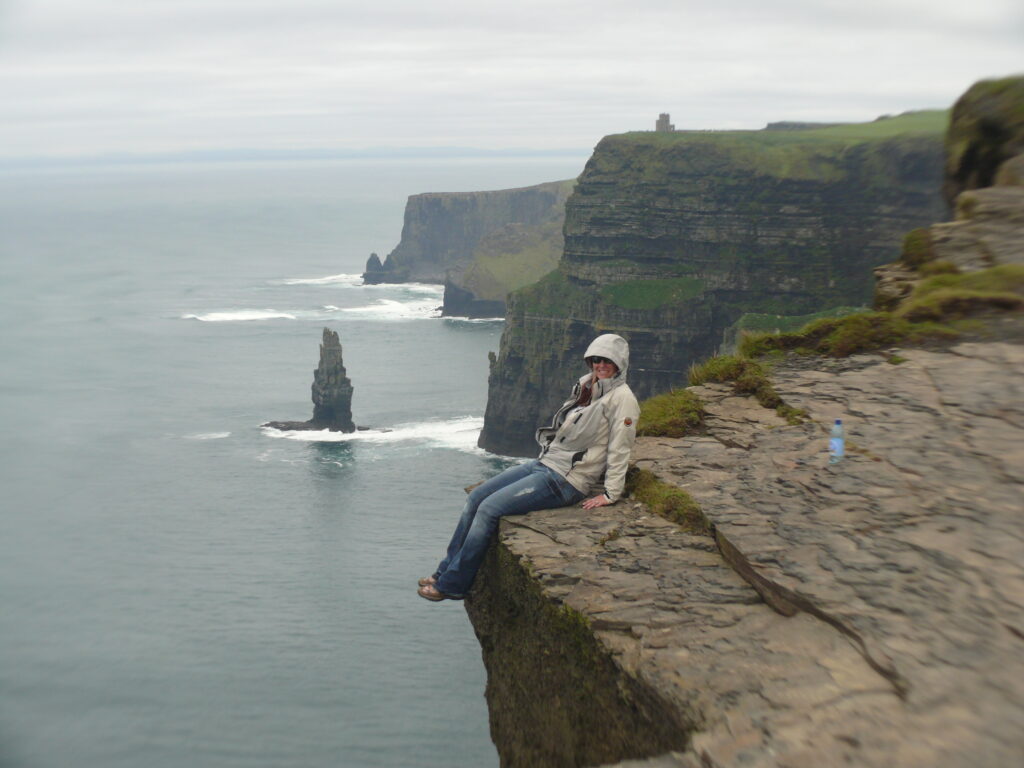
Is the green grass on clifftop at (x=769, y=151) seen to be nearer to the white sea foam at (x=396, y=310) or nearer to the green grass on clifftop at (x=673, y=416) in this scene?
the white sea foam at (x=396, y=310)

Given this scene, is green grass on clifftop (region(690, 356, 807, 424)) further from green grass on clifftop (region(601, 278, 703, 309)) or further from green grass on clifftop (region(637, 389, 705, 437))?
green grass on clifftop (region(601, 278, 703, 309))

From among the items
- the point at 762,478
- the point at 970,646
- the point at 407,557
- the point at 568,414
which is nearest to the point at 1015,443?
the point at 762,478

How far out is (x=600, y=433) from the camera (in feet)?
33.4

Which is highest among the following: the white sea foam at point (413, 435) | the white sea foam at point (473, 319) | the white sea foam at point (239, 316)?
the white sea foam at point (413, 435)

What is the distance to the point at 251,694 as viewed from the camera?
4509cm

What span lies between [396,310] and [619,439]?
170 metres

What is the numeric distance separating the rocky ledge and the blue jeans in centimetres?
18

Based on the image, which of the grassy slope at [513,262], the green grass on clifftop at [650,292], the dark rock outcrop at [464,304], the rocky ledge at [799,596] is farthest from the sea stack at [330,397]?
the rocky ledge at [799,596]

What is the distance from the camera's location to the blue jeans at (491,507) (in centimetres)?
1023

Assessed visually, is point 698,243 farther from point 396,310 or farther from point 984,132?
point 984,132

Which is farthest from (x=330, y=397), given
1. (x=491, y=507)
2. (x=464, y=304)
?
(x=491, y=507)

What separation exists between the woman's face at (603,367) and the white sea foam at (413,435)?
3167 inches

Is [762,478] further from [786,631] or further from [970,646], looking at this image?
[970,646]

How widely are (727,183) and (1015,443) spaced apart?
99.8 m
